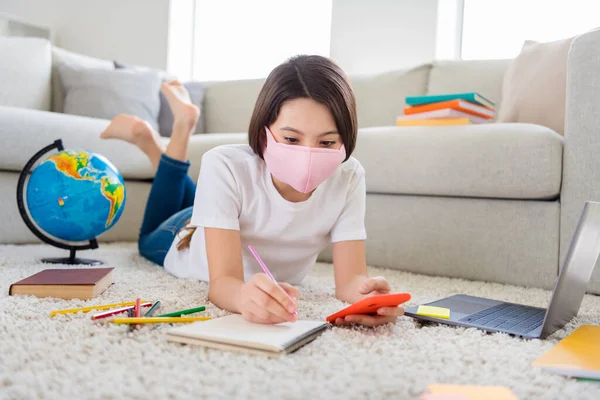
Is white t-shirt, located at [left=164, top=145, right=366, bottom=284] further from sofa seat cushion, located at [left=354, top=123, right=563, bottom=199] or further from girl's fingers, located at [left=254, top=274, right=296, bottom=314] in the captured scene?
sofa seat cushion, located at [left=354, top=123, right=563, bottom=199]

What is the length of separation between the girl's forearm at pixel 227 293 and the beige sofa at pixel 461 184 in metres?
0.84

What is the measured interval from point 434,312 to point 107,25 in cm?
426

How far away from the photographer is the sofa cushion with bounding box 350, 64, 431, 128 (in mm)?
2426

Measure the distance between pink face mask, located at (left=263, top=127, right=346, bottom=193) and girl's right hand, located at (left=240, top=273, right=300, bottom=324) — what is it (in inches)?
11.3

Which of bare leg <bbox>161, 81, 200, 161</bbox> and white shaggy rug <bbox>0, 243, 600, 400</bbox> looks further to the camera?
bare leg <bbox>161, 81, 200, 161</bbox>

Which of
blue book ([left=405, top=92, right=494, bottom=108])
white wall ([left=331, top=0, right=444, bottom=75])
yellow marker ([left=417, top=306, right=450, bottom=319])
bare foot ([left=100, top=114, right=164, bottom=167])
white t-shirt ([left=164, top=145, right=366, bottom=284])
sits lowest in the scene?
yellow marker ([left=417, top=306, right=450, bottom=319])

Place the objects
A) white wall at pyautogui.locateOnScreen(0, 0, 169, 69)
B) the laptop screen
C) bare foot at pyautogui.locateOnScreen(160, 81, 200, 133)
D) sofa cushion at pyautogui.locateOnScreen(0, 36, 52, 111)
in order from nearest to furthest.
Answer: the laptop screen, bare foot at pyautogui.locateOnScreen(160, 81, 200, 133), sofa cushion at pyautogui.locateOnScreen(0, 36, 52, 111), white wall at pyautogui.locateOnScreen(0, 0, 169, 69)

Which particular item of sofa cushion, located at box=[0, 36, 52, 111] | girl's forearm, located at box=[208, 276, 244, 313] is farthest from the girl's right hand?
sofa cushion, located at box=[0, 36, 52, 111]

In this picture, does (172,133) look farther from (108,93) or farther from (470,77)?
(470,77)

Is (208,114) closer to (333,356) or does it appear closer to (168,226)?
(168,226)

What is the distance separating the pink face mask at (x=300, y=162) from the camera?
1.03 meters

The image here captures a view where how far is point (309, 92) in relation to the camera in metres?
1.05

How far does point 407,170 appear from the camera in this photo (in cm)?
167

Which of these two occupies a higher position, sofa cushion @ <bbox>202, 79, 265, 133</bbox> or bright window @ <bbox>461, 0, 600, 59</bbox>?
bright window @ <bbox>461, 0, 600, 59</bbox>
